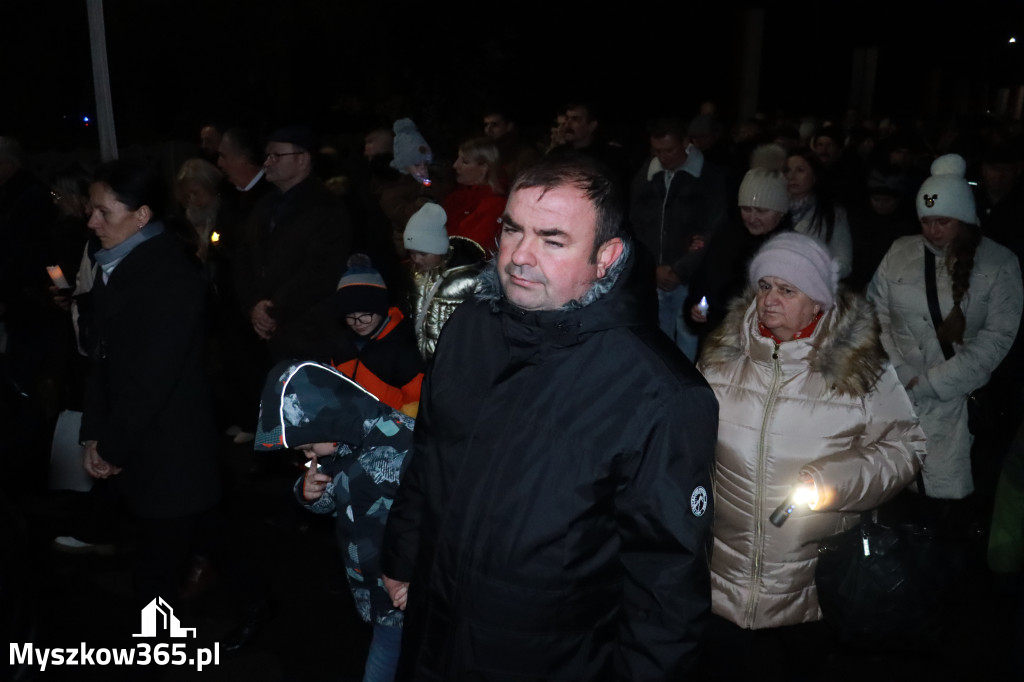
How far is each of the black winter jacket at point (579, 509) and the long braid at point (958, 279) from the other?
294 cm

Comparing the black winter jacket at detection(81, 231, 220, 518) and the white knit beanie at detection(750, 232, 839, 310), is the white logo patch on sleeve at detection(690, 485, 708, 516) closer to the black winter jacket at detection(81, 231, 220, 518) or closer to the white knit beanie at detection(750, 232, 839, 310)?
the white knit beanie at detection(750, 232, 839, 310)

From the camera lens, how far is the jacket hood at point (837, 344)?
122 inches

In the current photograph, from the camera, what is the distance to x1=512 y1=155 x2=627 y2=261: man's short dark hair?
2223mm

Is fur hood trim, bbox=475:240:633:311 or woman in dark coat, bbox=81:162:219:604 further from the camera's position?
woman in dark coat, bbox=81:162:219:604

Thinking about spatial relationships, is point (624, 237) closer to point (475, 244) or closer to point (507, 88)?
point (475, 244)

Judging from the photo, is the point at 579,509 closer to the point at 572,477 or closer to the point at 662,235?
the point at 572,477

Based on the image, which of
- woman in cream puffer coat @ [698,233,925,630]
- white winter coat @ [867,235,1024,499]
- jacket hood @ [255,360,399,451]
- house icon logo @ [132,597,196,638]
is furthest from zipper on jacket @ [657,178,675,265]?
jacket hood @ [255,360,399,451]

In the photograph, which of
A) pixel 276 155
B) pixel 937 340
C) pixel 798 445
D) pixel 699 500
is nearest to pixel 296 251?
pixel 276 155

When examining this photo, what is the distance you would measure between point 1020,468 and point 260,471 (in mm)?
4383

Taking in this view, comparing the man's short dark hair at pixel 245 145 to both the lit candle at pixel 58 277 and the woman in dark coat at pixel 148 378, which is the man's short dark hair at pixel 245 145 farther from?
the woman in dark coat at pixel 148 378

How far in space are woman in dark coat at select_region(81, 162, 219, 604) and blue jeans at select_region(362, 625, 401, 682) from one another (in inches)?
44.6

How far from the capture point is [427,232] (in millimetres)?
4867

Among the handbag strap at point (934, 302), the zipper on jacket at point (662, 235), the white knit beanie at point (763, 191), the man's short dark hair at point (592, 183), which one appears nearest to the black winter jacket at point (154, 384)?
the man's short dark hair at point (592, 183)

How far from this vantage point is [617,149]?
845 cm
